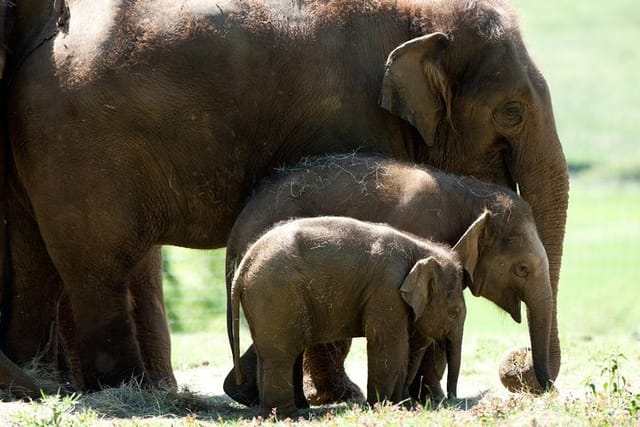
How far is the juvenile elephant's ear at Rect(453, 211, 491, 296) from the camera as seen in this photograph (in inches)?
334

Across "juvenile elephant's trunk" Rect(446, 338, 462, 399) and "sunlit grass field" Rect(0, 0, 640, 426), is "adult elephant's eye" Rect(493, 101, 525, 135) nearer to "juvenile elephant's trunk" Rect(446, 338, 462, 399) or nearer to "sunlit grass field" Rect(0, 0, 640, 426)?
"sunlit grass field" Rect(0, 0, 640, 426)

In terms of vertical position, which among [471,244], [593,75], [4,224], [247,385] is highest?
[471,244]

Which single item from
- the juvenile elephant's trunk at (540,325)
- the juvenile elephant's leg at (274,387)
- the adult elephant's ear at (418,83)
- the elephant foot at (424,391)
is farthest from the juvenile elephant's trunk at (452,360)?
the adult elephant's ear at (418,83)

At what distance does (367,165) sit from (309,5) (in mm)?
1246

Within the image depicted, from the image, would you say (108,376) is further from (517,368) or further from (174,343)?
(174,343)

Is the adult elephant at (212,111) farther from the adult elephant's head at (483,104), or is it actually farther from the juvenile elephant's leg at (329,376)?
the juvenile elephant's leg at (329,376)

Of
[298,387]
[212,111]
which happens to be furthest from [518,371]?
[212,111]

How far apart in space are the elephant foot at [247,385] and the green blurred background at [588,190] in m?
1.55

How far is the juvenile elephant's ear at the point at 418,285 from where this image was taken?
800 cm

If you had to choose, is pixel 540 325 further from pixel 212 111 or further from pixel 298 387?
pixel 212 111

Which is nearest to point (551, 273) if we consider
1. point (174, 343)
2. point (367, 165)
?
point (367, 165)

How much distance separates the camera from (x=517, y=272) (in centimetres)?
874

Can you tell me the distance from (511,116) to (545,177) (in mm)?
457

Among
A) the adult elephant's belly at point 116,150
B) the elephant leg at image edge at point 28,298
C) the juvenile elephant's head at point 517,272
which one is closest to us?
the juvenile elephant's head at point 517,272
